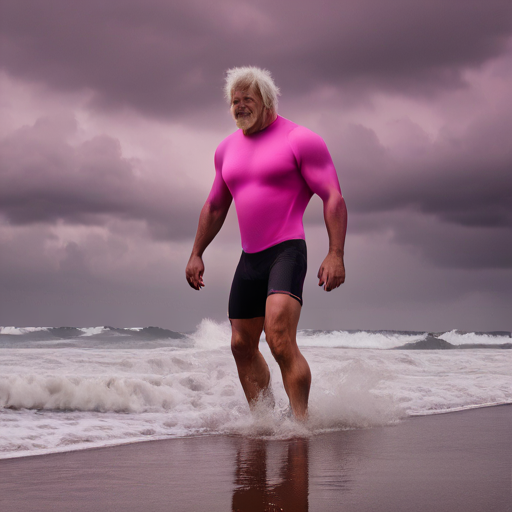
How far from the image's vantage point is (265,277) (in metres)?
3.39

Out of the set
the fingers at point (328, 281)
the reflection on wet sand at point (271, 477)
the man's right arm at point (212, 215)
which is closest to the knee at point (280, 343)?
the fingers at point (328, 281)

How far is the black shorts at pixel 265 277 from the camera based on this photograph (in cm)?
321

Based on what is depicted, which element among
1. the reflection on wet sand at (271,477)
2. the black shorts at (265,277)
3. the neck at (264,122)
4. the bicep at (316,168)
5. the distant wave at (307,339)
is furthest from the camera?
the distant wave at (307,339)

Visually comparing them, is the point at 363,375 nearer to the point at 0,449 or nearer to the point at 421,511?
the point at 0,449

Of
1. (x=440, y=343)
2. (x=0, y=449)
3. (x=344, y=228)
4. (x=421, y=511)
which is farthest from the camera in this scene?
(x=440, y=343)

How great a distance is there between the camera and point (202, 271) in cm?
376

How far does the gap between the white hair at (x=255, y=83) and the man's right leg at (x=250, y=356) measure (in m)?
1.28

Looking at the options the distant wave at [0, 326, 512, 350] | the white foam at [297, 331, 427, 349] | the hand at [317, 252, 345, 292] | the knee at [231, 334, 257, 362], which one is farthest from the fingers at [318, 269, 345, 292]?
the white foam at [297, 331, 427, 349]

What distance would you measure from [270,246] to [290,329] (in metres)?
0.51

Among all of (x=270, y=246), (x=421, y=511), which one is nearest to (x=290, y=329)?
(x=270, y=246)

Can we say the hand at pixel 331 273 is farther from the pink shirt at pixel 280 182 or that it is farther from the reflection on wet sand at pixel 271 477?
the reflection on wet sand at pixel 271 477

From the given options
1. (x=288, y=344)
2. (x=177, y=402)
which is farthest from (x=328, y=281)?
(x=177, y=402)

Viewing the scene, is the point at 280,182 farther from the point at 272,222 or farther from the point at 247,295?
the point at 247,295

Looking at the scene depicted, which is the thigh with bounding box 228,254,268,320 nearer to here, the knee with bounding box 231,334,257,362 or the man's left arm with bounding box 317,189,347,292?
the knee with bounding box 231,334,257,362
